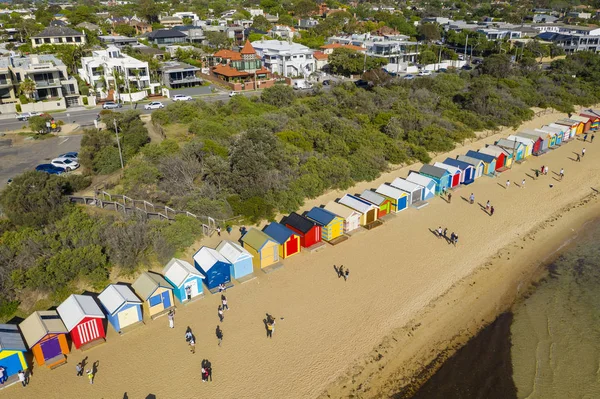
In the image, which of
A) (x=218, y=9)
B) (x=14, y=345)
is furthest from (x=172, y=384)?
(x=218, y=9)

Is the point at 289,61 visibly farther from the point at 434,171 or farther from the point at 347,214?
the point at 347,214

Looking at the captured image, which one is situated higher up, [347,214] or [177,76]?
[177,76]

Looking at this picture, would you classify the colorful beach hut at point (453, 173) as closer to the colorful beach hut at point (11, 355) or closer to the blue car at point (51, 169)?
the colorful beach hut at point (11, 355)

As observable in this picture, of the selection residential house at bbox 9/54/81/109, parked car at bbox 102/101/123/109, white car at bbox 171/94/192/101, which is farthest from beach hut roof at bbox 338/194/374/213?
residential house at bbox 9/54/81/109

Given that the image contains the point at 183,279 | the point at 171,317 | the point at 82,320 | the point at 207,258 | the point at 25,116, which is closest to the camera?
the point at 82,320

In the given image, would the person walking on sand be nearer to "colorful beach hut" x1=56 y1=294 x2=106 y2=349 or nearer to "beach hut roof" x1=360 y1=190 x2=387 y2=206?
"colorful beach hut" x1=56 y1=294 x2=106 y2=349

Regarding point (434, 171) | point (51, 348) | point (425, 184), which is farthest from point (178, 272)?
point (434, 171)

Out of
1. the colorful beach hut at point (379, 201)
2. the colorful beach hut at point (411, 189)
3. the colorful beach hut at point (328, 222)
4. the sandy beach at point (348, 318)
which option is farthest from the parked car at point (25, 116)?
the colorful beach hut at point (411, 189)
